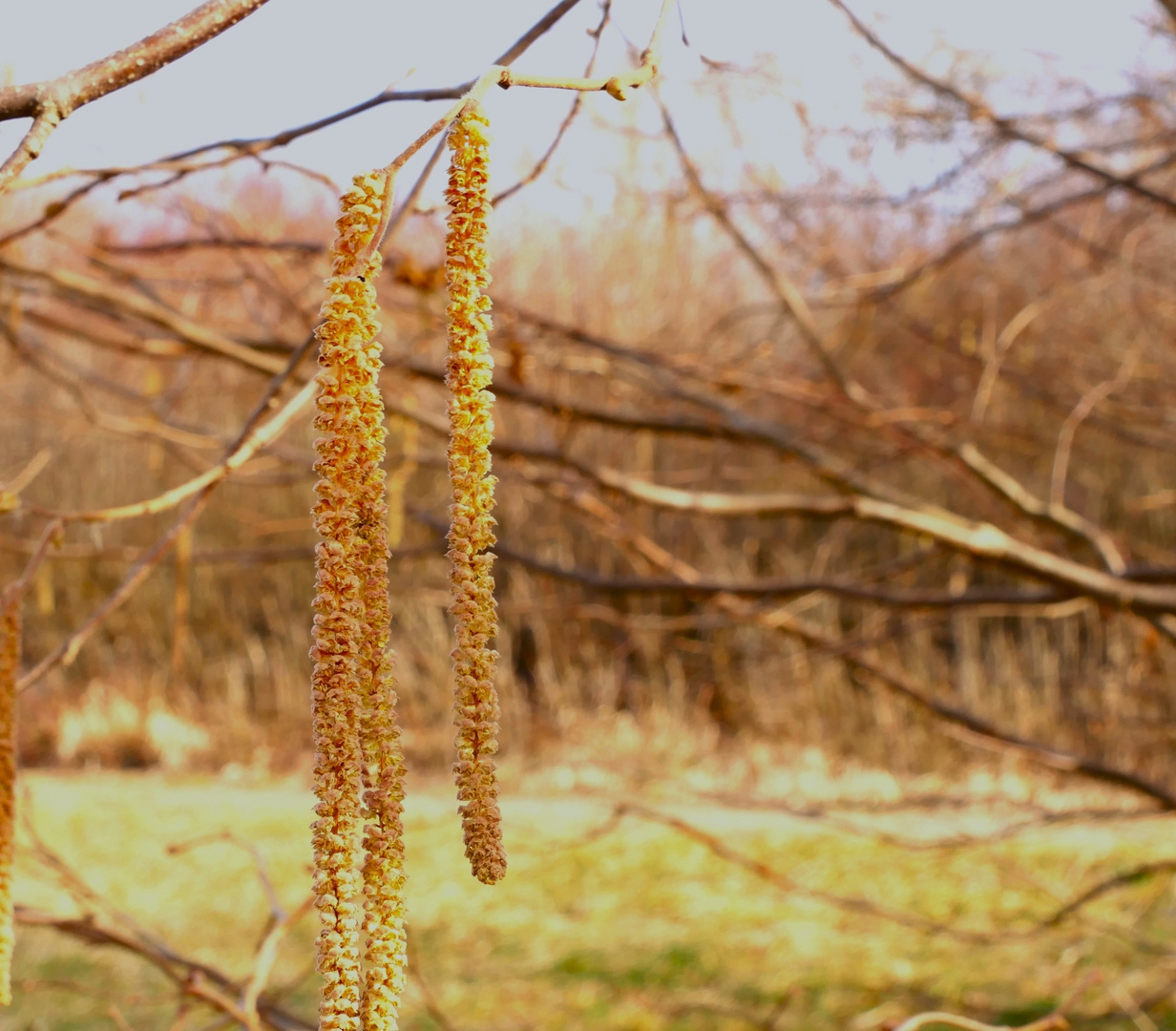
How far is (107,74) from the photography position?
47 cm

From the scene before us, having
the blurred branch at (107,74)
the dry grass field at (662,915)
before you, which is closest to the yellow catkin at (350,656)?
the blurred branch at (107,74)

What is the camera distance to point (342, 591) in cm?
42

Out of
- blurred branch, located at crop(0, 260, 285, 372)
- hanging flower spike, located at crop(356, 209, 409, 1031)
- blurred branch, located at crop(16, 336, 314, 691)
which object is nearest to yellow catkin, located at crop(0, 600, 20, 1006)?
blurred branch, located at crop(16, 336, 314, 691)

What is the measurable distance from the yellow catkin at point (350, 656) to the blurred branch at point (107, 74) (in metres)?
0.11

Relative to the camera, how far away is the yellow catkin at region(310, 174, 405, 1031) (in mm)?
414

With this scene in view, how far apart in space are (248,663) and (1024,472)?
365 centimetres

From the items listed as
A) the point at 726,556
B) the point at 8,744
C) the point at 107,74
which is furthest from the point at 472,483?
the point at 726,556

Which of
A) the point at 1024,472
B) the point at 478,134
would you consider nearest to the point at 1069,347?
the point at 1024,472

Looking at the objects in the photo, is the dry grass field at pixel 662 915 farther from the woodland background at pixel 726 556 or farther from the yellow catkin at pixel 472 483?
the yellow catkin at pixel 472 483

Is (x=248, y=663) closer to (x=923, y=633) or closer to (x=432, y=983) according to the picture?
(x=923, y=633)

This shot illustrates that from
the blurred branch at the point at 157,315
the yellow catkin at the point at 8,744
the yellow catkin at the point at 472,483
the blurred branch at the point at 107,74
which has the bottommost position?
the yellow catkin at the point at 8,744

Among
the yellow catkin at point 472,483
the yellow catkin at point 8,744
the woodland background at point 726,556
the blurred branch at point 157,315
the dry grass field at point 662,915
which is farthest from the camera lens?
the dry grass field at point 662,915

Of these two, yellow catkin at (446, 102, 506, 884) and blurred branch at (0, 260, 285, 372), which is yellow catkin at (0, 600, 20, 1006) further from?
blurred branch at (0, 260, 285, 372)

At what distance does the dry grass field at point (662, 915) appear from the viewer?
8.60 ft
